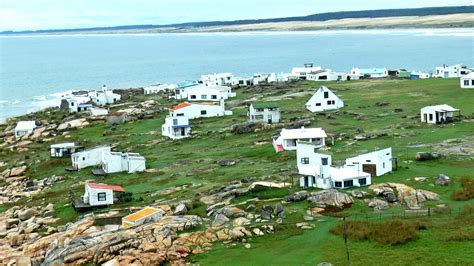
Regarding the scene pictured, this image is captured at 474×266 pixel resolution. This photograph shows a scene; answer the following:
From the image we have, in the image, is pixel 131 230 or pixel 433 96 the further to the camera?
pixel 433 96

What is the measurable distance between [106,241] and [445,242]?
16.5 meters

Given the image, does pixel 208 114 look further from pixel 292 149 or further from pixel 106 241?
pixel 106 241

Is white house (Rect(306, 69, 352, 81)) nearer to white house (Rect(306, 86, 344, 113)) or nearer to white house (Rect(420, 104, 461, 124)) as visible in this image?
white house (Rect(306, 86, 344, 113))

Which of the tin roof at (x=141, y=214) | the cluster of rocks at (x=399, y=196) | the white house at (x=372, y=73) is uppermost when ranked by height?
the tin roof at (x=141, y=214)

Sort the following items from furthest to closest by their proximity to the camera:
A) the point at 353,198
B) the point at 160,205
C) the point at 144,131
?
1. the point at 144,131
2. the point at 160,205
3. the point at 353,198

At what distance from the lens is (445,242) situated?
1318 inches

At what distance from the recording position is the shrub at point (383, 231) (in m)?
34.1

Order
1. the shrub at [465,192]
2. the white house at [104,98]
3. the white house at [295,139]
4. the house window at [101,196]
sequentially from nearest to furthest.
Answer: the shrub at [465,192] < the house window at [101,196] < the white house at [295,139] < the white house at [104,98]

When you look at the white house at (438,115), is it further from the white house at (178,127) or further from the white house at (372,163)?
the white house at (178,127)

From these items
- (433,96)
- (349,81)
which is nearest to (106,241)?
(433,96)

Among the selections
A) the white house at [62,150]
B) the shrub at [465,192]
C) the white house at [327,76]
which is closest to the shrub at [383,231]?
the shrub at [465,192]

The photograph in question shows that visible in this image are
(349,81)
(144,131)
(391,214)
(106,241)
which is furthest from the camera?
(349,81)

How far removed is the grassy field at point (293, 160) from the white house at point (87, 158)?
151cm

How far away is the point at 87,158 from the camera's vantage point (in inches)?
2500
